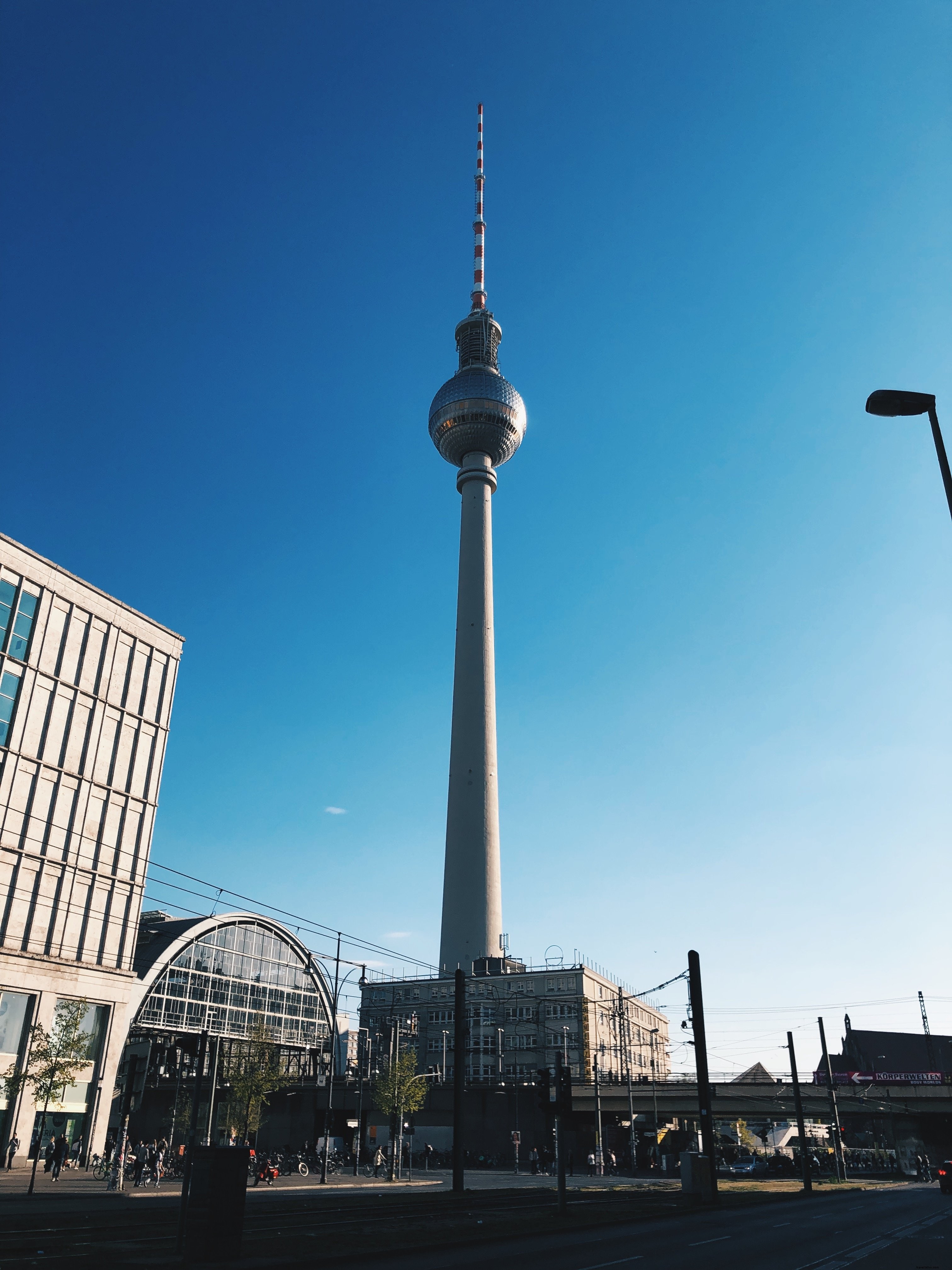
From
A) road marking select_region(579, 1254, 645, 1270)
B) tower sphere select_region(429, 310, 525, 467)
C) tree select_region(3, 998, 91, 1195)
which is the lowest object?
road marking select_region(579, 1254, 645, 1270)

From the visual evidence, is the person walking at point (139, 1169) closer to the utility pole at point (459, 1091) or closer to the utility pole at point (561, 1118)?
the utility pole at point (459, 1091)

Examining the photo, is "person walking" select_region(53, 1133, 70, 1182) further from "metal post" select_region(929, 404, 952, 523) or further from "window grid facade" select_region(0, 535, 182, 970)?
"metal post" select_region(929, 404, 952, 523)

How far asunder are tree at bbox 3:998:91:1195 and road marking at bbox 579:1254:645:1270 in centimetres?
2467

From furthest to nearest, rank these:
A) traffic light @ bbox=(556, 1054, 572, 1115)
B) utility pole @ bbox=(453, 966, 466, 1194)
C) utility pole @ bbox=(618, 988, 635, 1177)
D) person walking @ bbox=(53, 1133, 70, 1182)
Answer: utility pole @ bbox=(618, 988, 635, 1177) < person walking @ bbox=(53, 1133, 70, 1182) < utility pole @ bbox=(453, 966, 466, 1194) < traffic light @ bbox=(556, 1054, 572, 1115)

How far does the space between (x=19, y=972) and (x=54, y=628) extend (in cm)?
1713

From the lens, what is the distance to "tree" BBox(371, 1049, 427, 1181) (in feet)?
203

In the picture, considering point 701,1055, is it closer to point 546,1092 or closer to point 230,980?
point 546,1092

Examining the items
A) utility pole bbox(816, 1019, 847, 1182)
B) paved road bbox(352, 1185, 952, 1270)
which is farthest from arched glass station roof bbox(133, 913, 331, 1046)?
paved road bbox(352, 1185, 952, 1270)

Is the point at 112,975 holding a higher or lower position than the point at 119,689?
lower

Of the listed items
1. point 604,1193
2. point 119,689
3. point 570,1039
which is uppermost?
point 119,689

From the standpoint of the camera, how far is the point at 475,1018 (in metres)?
95.4

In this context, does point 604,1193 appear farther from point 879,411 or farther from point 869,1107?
point 869,1107

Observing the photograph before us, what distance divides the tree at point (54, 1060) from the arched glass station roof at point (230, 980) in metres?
26.1

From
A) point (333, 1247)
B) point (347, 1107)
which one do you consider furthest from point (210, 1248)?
point (347, 1107)
